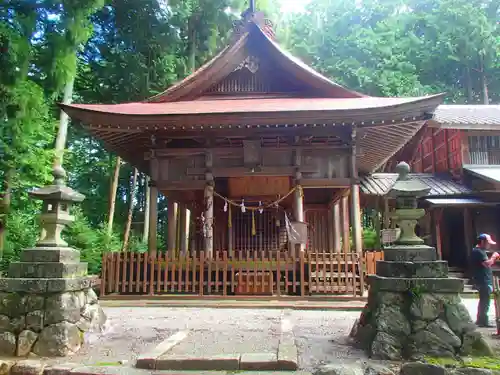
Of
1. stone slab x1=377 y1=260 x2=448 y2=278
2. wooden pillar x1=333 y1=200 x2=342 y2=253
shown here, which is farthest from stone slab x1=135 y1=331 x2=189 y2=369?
wooden pillar x1=333 y1=200 x2=342 y2=253

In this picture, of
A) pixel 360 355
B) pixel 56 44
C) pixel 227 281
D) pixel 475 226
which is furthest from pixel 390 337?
pixel 56 44

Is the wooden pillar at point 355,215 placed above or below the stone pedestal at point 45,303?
above

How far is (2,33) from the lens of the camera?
11.5 metres

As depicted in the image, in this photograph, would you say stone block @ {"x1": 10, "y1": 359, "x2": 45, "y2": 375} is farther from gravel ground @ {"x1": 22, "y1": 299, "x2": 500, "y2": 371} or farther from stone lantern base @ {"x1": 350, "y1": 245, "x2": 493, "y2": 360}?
stone lantern base @ {"x1": 350, "y1": 245, "x2": 493, "y2": 360}

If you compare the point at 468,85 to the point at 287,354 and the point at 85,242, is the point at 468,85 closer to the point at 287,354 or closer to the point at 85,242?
the point at 85,242

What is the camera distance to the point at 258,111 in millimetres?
9516

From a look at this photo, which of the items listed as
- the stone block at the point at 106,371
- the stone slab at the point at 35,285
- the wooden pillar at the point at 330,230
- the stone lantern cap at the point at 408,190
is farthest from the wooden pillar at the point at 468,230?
the stone slab at the point at 35,285

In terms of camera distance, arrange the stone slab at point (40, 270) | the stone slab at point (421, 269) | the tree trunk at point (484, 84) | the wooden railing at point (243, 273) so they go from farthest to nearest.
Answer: the tree trunk at point (484, 84), the wooden railing at point (243, 273), the stone slab at point (40, 270), the stone slab at point (421, 269)

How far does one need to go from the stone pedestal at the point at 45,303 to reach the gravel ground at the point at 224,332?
13.0 inches

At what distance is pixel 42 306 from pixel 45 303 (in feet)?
0.16

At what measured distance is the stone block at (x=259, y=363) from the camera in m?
4.11

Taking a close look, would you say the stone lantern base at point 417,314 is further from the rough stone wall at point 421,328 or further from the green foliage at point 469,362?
the green foliage at point 469,362

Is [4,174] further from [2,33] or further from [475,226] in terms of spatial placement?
[475,226]

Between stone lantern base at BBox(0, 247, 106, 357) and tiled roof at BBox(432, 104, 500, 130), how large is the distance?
14982 mm
